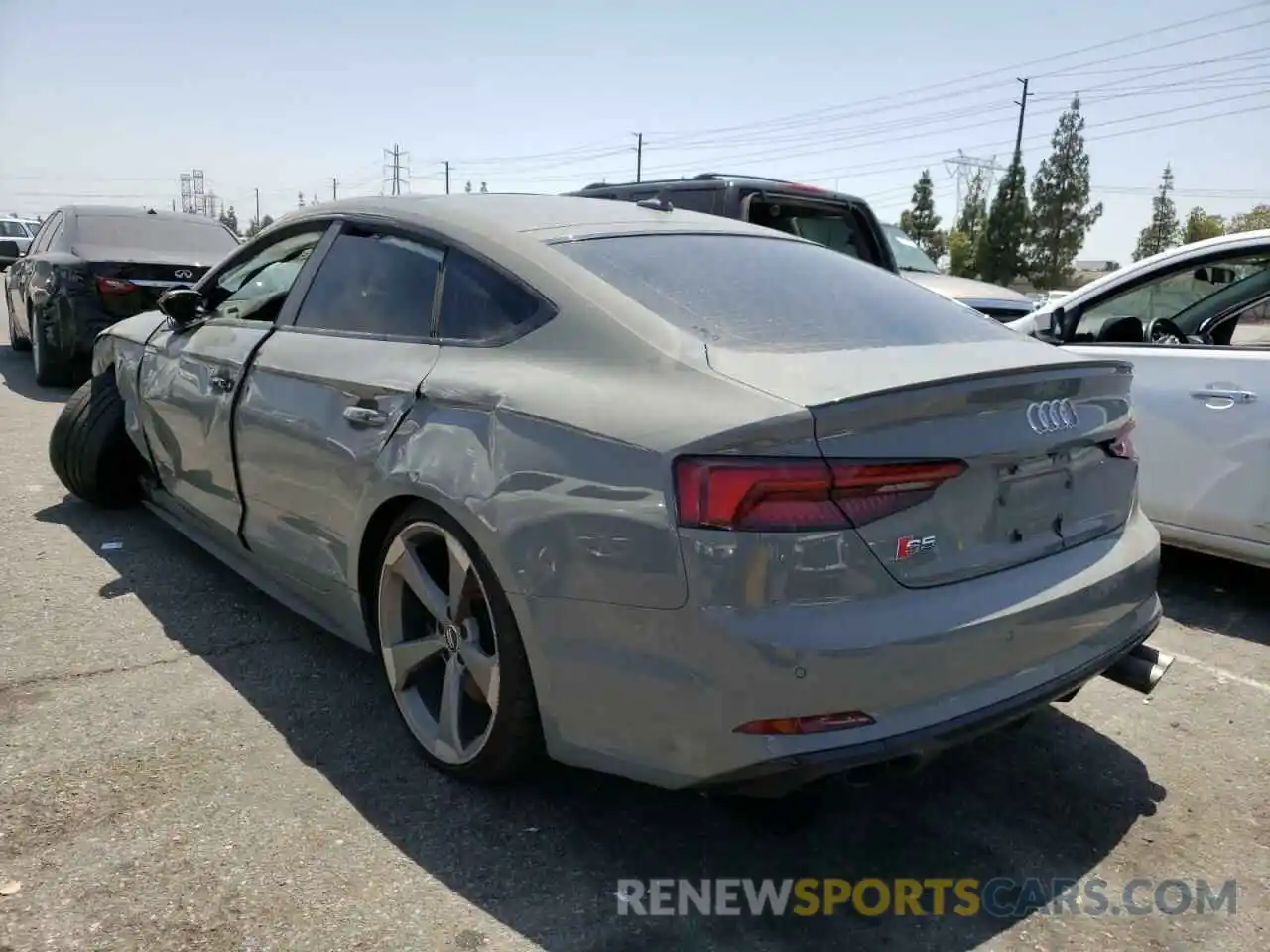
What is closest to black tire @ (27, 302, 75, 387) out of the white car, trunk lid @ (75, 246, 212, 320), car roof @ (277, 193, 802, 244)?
trunk lid @ (75, 246, 212, 320)

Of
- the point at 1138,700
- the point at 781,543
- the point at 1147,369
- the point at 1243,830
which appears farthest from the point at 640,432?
the point at 1147,369

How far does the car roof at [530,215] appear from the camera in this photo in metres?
3.00

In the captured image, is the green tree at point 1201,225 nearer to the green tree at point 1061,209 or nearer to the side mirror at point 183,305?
the green tree at point 1061,209

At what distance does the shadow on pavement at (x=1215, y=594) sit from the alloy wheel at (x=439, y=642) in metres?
3.16

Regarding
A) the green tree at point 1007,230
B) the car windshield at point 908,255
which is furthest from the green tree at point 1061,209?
the car windshield at point 908,255

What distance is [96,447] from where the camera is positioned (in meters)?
→ 5.04

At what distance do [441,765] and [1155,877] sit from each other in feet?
6.08

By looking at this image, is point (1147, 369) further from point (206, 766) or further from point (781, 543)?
point (206, 766)

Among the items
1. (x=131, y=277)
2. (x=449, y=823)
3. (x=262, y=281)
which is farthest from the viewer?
(x=131, y=277)

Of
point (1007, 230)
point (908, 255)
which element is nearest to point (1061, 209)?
point (1007, 230)

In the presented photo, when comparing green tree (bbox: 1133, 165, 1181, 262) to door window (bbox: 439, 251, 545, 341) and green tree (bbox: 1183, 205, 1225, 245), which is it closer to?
green tree (bbox: 1183, 205, 1225, 245)

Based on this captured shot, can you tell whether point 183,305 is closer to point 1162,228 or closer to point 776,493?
point 776,493

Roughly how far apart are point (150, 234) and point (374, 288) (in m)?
6.90

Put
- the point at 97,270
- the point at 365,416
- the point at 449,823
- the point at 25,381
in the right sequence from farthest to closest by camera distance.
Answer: the point at 25,381 < the point at 97,270 < the point at 365,416 < the point at 449,823
